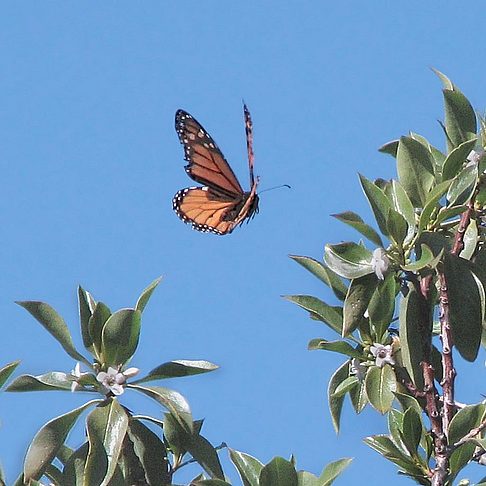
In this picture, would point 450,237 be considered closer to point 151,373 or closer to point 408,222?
point 408,222

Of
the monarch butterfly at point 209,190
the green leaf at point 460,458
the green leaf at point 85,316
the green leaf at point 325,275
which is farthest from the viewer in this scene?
the monarch butterfly at point 209,190

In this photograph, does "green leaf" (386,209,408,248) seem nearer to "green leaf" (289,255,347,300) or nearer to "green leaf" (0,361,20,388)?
"green leaf" (289,255,347,300)

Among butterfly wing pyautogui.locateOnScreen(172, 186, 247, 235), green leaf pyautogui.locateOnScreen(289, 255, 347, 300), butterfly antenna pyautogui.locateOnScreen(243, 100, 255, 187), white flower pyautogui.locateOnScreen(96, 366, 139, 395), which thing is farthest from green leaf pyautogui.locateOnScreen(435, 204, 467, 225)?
butterfly wing pyautogui.locateOnScreen(172, 186, 247, 235)

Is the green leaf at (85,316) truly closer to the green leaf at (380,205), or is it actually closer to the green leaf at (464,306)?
the green leaf at (380,205)

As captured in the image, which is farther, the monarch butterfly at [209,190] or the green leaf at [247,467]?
the monarch butterfly at [209,190]

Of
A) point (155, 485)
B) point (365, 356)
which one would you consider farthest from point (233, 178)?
point (155, 485)

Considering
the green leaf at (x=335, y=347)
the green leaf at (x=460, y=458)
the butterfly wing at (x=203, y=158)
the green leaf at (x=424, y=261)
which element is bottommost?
the green leaf at (x=460, y=458)

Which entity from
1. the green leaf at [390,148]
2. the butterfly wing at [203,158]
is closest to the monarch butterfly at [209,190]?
the butterfly wing at [203,158]
